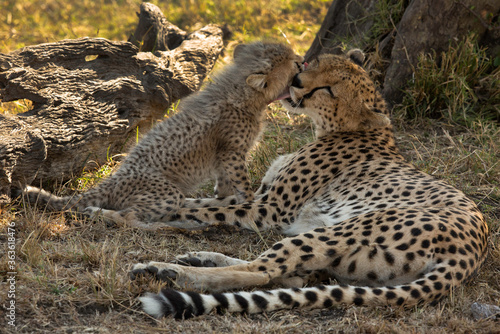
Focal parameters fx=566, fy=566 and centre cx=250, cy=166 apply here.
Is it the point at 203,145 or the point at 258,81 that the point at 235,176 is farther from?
the point at 258,81

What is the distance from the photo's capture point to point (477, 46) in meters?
5.01

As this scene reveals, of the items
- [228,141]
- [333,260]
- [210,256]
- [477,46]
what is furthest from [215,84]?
[477,46]

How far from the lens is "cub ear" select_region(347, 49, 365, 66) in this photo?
170 inches

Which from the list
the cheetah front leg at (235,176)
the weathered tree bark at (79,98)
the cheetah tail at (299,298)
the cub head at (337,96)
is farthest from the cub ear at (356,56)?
the cheetah tail at (299,298)

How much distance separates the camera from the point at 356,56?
4340 mm

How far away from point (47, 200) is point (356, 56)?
2473 mm

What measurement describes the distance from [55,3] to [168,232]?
6836 mm

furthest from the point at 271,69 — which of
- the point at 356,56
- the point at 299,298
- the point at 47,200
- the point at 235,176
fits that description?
the point at 299,298

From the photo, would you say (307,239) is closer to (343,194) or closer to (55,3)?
(343,194)

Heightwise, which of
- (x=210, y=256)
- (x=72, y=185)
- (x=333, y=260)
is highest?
(x=333, y=260)

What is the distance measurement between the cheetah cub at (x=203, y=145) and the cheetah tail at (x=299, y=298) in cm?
124

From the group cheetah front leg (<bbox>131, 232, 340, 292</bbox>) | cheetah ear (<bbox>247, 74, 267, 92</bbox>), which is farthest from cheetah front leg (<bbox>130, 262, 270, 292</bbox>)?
cheetah ear (<bbox>247, 74, 267, 92</bbox>)

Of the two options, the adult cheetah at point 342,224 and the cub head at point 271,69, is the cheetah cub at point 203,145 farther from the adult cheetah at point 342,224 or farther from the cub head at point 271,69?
the adult cheetah at point 342,224

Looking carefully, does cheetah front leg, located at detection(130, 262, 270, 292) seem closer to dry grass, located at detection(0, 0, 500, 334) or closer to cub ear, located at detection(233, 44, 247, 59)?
dry grass, located at detection(0, 0, 500, 334)
